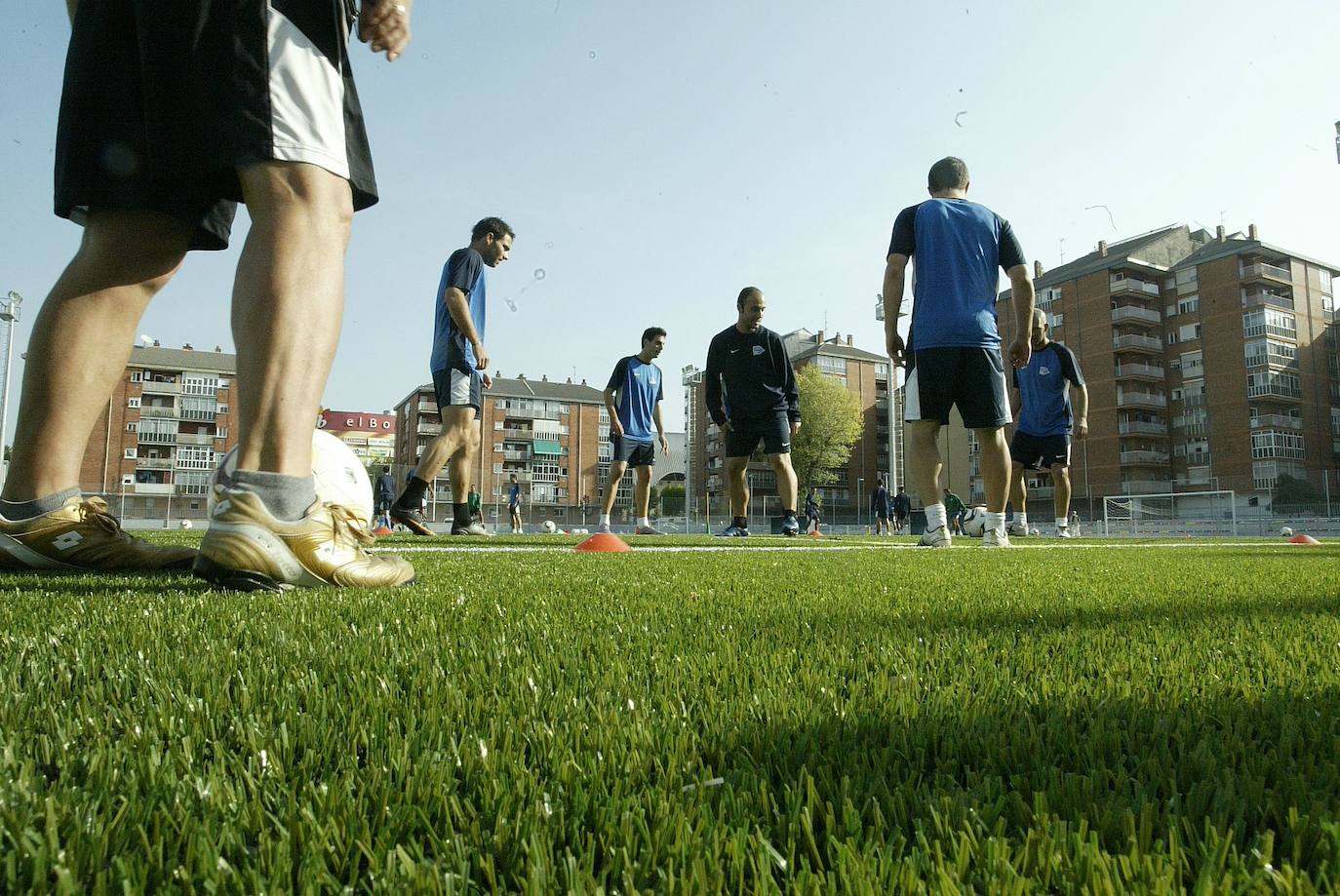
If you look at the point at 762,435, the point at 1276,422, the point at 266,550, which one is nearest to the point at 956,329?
the point at 762,435

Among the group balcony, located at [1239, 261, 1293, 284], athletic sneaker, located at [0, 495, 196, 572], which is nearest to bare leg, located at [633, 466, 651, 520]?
athletic sneaker, located at [0, 495, 196, 572]

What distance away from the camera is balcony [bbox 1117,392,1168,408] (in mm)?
68562

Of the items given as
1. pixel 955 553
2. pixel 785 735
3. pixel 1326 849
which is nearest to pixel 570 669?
pixel 785 735

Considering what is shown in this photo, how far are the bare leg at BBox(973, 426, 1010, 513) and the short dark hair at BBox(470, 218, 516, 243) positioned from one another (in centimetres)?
534

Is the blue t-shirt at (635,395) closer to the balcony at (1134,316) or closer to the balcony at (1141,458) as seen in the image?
the balcony at (1141,458)

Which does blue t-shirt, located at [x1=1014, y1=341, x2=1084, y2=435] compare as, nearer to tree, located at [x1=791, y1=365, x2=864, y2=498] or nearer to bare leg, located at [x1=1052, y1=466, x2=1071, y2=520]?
bare leg, located at [x1=1052, y1=466, x2=1071, y2=520]

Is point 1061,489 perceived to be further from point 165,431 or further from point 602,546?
point 165,431

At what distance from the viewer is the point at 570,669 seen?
133 centimetres

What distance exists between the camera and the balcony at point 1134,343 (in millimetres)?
69375

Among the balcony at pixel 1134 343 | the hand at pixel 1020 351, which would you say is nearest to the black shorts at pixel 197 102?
the hand at pixel 1020 351

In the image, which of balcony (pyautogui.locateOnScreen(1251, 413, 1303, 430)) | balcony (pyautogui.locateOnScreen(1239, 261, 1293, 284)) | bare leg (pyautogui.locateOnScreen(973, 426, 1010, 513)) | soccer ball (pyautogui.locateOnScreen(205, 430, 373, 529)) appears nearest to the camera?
soccer ball (pyautogui.locateOnScreen(205, 430, 373, 529))

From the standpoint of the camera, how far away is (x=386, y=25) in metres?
2.69

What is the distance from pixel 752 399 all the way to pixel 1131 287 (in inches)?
2772

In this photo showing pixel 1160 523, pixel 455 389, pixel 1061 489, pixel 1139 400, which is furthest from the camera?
pixel 1139 400
